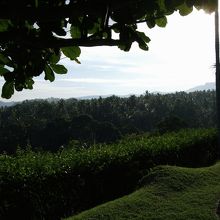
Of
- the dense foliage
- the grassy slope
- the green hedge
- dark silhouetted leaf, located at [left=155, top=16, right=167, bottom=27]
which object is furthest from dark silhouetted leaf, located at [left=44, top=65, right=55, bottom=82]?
the dense foliage

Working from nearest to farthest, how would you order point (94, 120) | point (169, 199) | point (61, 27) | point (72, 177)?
point (61, 27) → point (169, 199) → point (72, 177) → point (94, 120)

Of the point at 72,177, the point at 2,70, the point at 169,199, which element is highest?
the point at 2,70

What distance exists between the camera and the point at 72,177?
1331 centimetres

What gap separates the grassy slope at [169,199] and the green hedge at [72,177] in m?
1.24

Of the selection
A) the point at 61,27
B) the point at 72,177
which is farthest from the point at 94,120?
the point at 61,27

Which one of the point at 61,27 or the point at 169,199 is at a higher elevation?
the point at 61,27

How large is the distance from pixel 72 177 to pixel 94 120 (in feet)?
216

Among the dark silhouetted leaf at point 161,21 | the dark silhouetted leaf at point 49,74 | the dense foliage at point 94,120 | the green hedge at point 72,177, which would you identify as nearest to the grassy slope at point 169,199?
the green hedge at point 72,177

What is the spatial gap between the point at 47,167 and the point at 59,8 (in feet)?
34.4

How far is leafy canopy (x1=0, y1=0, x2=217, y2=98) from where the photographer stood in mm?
2508

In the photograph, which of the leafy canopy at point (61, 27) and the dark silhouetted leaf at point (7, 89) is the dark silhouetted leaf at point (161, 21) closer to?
the leafy canopy at point (61, 27)

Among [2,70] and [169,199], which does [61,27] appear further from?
[169,199]

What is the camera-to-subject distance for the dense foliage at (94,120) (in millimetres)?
73250

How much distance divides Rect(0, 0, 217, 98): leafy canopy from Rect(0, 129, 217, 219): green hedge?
8.32 meters
